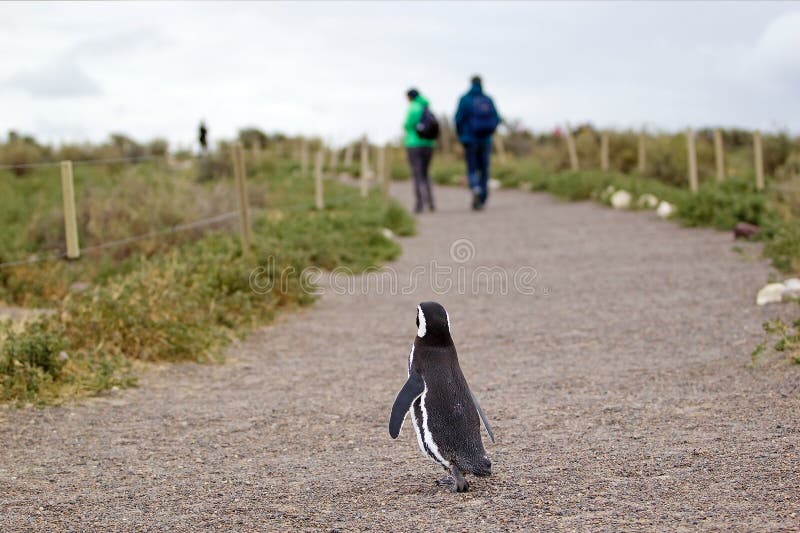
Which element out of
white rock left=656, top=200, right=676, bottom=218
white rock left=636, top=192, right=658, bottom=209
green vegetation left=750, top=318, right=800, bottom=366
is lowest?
green vegetation left=750, top=318, right=800, bottom=366

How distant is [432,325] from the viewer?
16.2ft

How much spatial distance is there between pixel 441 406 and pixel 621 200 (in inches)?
637

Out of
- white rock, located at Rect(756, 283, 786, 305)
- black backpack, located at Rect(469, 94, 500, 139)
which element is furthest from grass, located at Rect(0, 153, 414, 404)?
white rock, located at Rect(756, 283, 786, 305)

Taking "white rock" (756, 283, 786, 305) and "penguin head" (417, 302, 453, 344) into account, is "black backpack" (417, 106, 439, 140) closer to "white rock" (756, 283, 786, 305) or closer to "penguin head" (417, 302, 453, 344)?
"white rock" (756, 283, 786, 305)

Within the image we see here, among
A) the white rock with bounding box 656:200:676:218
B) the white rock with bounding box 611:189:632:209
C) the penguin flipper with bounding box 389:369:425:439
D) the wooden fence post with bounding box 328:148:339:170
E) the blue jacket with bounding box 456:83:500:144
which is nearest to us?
the penguin flipper with bounding box 389:369:425:439

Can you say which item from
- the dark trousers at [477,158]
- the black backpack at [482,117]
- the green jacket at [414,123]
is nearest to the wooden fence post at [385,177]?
the green jacket at [414,123]

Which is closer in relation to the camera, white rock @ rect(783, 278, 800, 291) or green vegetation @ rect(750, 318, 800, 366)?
green vegetation @ rect(750, 318, 800, 366)

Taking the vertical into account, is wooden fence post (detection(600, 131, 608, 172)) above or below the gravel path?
above

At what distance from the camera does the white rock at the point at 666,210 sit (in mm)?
18078

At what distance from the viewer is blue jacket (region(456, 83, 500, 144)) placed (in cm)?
1908

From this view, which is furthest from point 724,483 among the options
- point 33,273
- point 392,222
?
point 392,222

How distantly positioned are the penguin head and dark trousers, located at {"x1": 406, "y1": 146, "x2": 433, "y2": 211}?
47.5ft

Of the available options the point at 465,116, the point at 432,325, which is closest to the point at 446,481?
the point at 432,325

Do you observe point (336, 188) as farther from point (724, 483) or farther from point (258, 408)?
point (724, 483)
